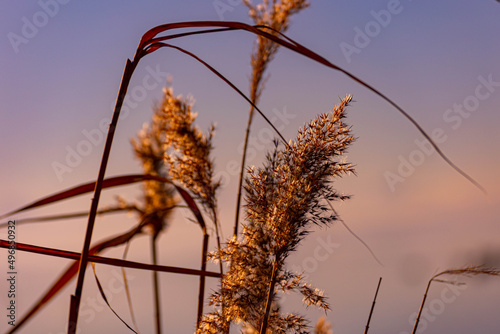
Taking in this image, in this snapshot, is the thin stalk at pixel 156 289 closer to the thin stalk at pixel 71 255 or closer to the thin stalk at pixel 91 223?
the thin stalk at pixel 71 255

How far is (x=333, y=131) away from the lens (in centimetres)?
101

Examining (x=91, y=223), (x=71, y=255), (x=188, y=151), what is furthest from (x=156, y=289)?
(x=91, y=223)

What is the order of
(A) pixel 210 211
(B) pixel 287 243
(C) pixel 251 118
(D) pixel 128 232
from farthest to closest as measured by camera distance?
(C) pixel 251 118 → (A) pixel 210 211 → (D) pixel 128 232 → (B) pixel 287 243

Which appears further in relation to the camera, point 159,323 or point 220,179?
point 159,323

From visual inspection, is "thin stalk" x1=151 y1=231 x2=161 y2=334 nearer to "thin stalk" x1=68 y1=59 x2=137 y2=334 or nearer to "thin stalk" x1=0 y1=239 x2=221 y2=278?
"thin stalk" x1=0 y1=239 x2=221 y2=278

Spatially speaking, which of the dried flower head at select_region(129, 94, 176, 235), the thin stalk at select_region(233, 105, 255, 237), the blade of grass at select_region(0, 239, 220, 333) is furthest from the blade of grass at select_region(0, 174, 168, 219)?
the dried flower head at select_region(129, 94, 176, 235)

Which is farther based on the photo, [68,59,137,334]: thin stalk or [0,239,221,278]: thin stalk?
[0,239,221,278]: thin stalk

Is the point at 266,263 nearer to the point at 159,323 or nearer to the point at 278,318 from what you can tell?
the point at 278,318

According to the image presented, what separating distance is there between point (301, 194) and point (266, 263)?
17 centimetres

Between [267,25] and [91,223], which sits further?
[267,25]

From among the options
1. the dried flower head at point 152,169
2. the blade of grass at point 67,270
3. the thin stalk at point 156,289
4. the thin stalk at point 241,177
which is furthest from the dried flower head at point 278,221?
the dried flower head at point 152,169

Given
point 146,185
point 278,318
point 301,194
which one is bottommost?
point 278,318

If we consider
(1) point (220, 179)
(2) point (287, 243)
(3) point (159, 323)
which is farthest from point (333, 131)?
(3) point (159, 323)

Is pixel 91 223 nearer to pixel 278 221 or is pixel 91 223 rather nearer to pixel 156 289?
pixel 278 221
